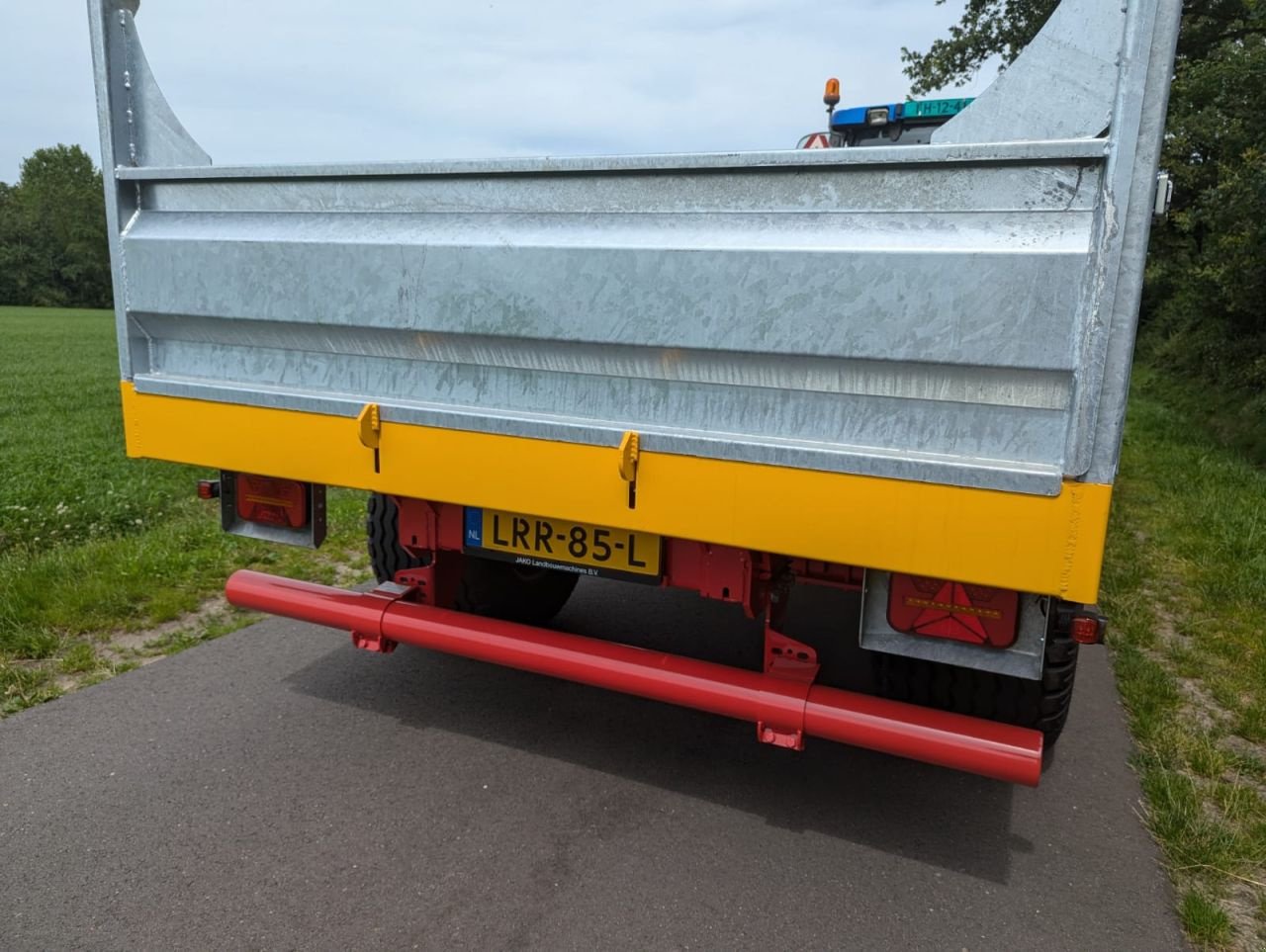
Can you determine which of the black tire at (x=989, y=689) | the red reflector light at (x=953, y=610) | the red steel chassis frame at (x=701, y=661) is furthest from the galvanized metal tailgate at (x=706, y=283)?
the black tire at (x=989, y=689)

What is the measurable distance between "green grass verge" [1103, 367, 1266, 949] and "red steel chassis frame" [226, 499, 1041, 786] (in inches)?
35.1

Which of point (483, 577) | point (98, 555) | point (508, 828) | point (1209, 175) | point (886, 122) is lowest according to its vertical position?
point (508, 828)

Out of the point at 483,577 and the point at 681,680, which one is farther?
the point at 483,577

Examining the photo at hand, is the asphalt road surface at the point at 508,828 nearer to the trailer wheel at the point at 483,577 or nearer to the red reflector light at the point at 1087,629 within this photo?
the trailer wheel at the point at 483,577

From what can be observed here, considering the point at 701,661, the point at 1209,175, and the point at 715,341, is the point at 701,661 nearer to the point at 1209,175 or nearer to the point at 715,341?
the point at 715,341

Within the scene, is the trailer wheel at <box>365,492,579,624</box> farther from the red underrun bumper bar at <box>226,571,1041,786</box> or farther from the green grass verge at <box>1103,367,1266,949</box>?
the green grass verge at <box>1103,367,1266,949</box>

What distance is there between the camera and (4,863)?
257 centimetres

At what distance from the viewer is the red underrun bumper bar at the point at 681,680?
7.91ft

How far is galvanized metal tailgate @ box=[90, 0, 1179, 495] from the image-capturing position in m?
1.97

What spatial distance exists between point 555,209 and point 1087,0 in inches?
53.4

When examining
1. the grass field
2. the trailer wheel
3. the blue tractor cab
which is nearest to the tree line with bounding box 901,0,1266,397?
the blue tractor cab

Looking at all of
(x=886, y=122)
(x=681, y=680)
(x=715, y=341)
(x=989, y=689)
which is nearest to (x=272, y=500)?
(x=681, y=680)

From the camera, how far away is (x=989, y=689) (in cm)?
281

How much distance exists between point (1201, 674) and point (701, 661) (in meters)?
2.90
